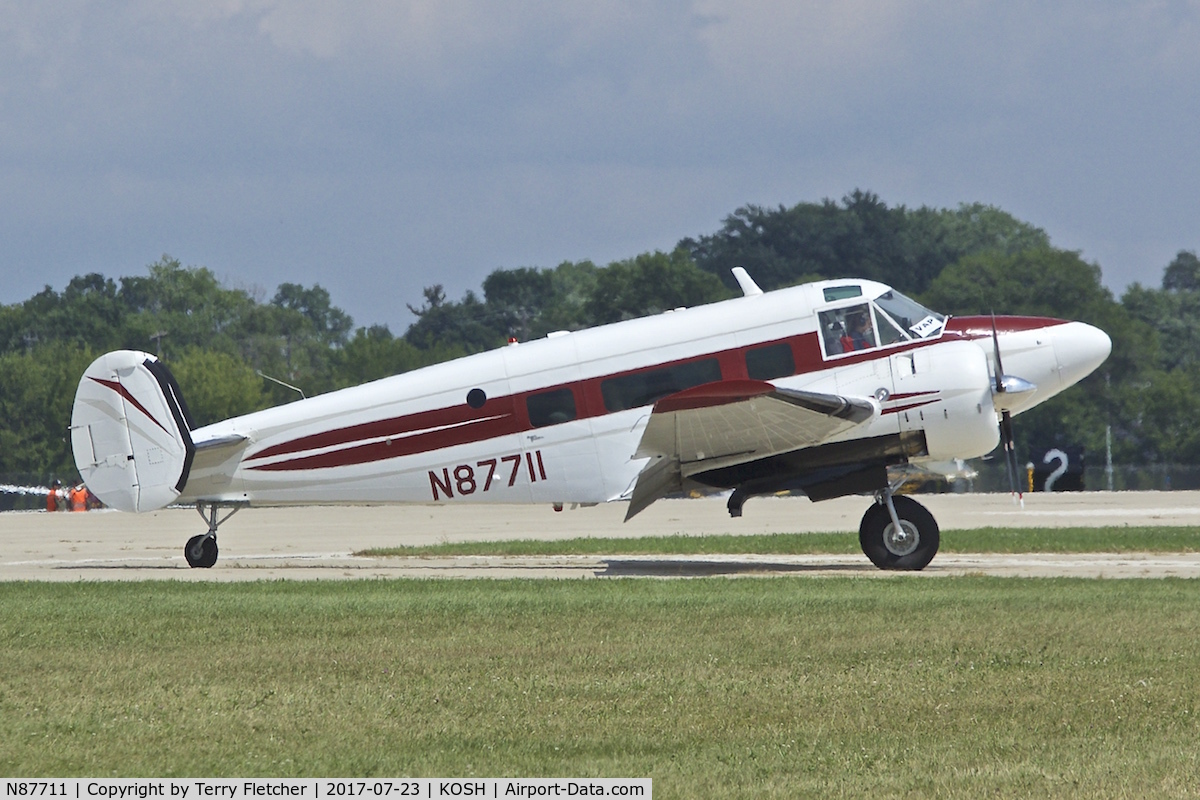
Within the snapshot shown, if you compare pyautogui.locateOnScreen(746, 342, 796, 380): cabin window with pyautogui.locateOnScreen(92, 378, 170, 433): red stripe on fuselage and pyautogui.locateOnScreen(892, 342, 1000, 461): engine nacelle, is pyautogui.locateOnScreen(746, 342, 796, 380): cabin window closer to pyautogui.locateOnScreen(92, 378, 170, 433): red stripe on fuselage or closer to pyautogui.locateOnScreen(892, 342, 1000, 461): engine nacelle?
pyautogui.locateOnScreen(892, 342, 1000, 461): engine nacelle

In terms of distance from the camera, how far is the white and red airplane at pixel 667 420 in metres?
19.2

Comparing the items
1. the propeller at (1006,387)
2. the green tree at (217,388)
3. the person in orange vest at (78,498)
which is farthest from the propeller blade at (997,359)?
the green tree at (217,388)

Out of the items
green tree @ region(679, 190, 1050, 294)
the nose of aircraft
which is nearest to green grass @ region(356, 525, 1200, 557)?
the nose of aircraft

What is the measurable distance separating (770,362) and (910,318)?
6.60 feet

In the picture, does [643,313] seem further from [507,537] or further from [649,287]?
[507,537]

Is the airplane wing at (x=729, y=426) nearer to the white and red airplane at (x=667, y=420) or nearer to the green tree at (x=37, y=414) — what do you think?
the white and red airplane at (x=667, y=420)

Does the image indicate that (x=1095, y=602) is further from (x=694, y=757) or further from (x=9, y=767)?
(x=9, y=767)

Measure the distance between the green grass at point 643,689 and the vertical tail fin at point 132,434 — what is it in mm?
5672

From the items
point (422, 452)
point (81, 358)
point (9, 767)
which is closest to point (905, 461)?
point (422, 452)

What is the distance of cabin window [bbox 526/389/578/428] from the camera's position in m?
20.3

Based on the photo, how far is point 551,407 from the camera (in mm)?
20359

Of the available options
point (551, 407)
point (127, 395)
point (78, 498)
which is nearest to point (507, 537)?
point (127, 395)

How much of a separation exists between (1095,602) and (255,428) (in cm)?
1253

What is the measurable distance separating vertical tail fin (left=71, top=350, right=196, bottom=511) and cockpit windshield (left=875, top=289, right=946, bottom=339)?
10.5 m
